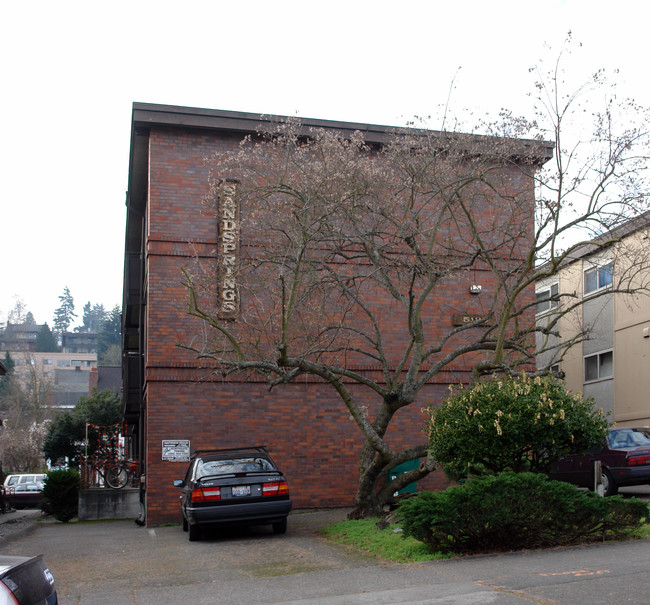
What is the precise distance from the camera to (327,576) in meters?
8.23

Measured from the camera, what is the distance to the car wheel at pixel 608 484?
14.7 meters

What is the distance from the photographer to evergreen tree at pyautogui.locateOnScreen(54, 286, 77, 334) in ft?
504

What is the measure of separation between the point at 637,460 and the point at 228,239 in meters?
9.67

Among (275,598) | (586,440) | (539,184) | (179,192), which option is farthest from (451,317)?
(275,598)

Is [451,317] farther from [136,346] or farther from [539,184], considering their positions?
[136,346]

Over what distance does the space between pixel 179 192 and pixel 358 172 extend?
5494 millimetres

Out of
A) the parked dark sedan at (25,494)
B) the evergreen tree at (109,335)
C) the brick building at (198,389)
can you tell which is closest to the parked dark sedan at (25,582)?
the brick building at (198,389)

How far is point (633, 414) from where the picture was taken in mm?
23906

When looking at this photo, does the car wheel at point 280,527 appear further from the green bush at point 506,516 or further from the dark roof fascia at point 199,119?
the dark roof fascia at point 199,119

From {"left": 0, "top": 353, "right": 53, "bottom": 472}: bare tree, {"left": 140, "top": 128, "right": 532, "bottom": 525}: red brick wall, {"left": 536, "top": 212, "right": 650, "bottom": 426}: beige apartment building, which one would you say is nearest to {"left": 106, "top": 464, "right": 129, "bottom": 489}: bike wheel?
{"left": 140, "top": 128, "right": 532, "bottom": 525}: red brick wall

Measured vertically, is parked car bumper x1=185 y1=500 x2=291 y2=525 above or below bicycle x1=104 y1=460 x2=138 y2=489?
above

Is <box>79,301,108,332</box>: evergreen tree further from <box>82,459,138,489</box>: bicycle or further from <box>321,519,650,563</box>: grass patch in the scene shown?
<box>321,519,650,563</box>: grass patch

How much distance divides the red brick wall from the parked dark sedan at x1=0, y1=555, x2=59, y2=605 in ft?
38.2

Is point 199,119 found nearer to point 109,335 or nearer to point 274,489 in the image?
point 274,489
